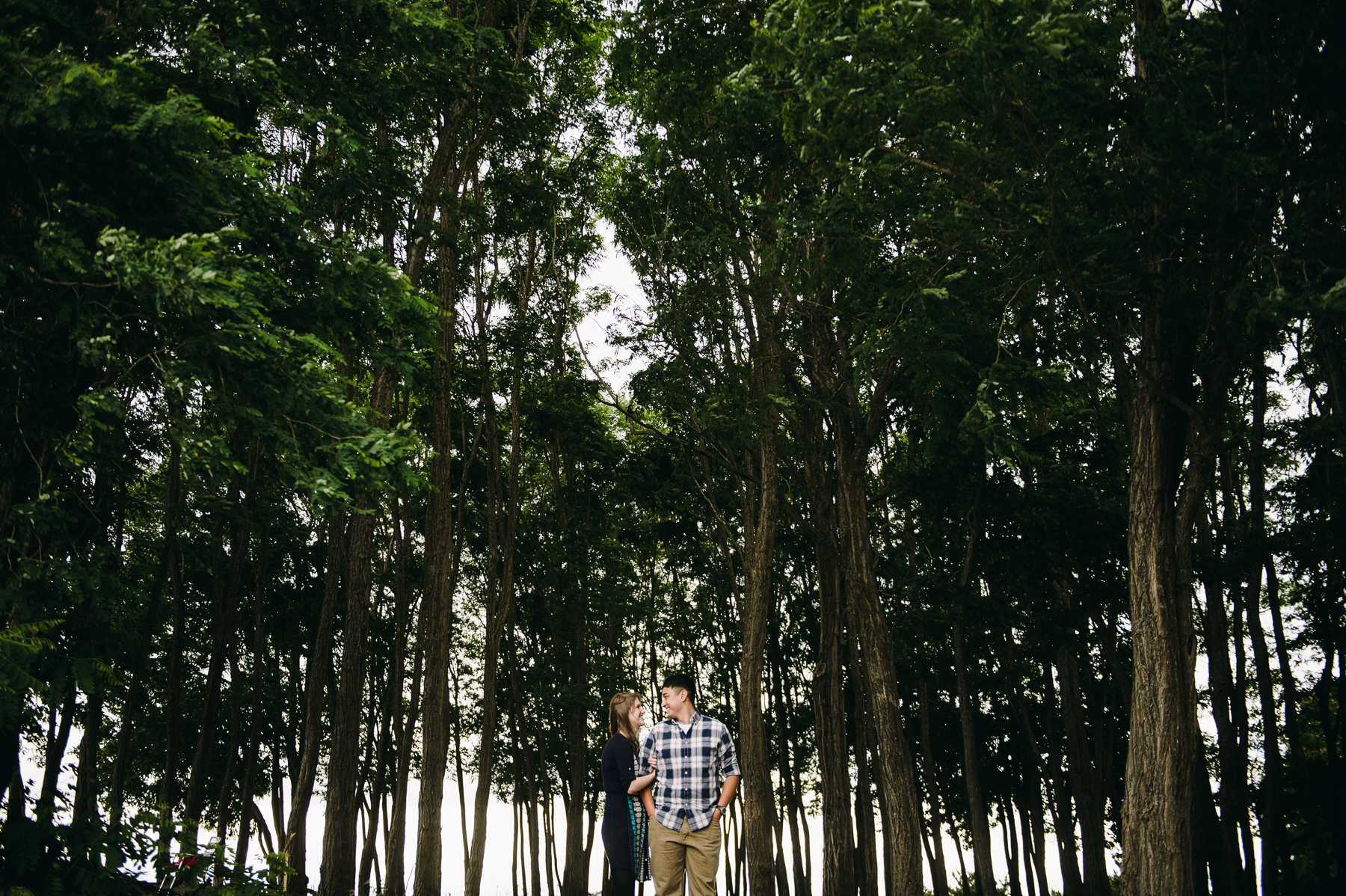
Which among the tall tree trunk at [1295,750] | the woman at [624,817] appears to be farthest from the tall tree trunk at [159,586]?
the tall tree trunk at [1295,750]

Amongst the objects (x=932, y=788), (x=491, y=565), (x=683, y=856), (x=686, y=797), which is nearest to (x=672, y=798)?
(x=686, y=797)

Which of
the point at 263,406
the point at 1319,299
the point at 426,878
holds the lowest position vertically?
the point at 426,878

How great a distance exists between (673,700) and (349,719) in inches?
303

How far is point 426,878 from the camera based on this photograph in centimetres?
1373

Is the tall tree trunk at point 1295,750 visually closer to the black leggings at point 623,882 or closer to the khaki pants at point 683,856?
the khaki pants at point 683,856

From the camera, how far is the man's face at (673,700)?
691cm

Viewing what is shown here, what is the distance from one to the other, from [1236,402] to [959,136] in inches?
434

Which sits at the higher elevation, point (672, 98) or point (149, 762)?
point (672, 98)

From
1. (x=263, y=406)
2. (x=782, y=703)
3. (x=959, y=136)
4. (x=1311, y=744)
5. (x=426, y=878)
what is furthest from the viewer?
(x=782, y=703)

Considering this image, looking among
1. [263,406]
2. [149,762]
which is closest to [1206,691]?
[263,406]

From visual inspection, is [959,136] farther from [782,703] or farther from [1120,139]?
[782,703]

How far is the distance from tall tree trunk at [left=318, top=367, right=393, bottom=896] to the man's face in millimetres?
6836

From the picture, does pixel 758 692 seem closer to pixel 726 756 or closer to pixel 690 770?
pixel 726 756

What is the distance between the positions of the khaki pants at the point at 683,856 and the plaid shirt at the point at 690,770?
0.19 feet
